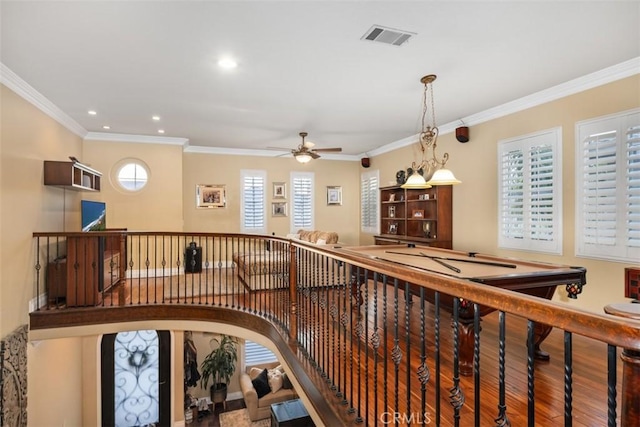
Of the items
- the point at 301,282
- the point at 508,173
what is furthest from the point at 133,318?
the point at 508,173

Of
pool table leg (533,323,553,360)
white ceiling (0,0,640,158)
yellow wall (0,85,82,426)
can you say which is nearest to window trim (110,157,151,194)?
yellow wall (0,85,82,426)

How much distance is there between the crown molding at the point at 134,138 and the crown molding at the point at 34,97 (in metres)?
0.48

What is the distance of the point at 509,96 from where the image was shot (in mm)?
4344

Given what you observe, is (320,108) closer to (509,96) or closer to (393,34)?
(393,34)

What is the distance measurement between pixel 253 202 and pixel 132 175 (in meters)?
2.52

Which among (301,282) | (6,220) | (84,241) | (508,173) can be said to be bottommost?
(301,282)

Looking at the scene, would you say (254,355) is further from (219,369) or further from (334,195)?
(334,195)

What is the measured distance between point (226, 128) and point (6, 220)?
3.27m

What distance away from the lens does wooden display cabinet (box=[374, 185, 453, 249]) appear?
5.78 metres

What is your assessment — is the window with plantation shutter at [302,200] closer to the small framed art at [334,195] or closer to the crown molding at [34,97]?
the small framed art at [334,195]

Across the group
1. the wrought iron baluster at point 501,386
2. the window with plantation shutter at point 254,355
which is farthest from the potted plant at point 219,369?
the wrought iron baluster at point 501,386

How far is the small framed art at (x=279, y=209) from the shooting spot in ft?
26.2

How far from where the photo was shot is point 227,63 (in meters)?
3.37

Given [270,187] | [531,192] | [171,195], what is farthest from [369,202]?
[171,195]
